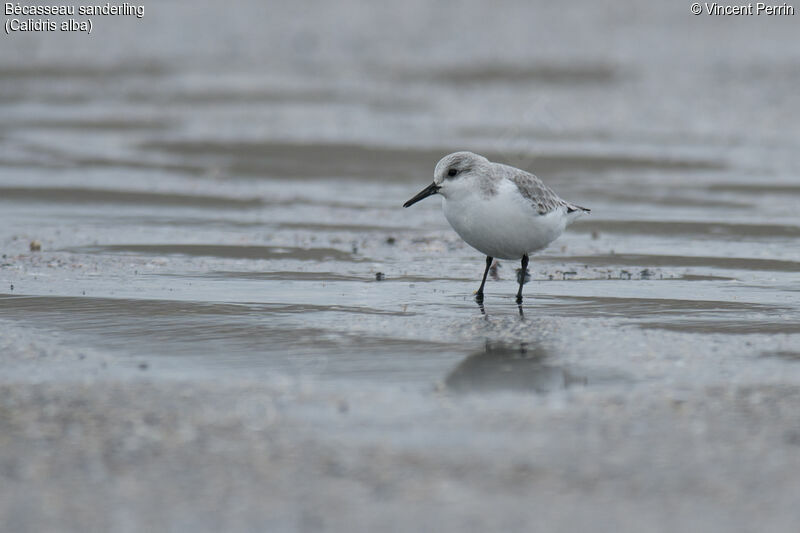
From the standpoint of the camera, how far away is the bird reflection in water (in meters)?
5.95

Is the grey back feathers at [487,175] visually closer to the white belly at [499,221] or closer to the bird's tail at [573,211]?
the white belly at [499,221]

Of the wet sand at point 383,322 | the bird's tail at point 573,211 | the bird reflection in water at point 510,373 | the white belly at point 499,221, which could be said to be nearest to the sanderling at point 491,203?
the white belly at point 499,221

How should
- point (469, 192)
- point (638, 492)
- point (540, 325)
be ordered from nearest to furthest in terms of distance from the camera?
1. point (638, 492)
2. point (540, 325)
3. point (469, 192)

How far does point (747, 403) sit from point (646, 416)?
55cm

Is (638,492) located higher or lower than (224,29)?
lower

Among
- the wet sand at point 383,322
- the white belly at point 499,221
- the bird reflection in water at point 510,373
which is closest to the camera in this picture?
the wet sand at point 383,322

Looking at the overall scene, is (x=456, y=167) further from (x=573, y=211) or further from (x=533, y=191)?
(x=573, y=211)

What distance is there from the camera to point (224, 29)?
2895 centimetres

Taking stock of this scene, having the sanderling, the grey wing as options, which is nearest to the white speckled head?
the sanderling

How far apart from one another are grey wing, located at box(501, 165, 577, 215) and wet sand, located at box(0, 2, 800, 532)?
24.7 inches

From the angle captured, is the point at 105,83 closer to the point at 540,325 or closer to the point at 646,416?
the point at 540,325

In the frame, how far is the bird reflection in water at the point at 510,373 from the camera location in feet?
19.5

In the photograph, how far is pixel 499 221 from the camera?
791cm

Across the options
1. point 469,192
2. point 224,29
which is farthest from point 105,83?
point 469,192
